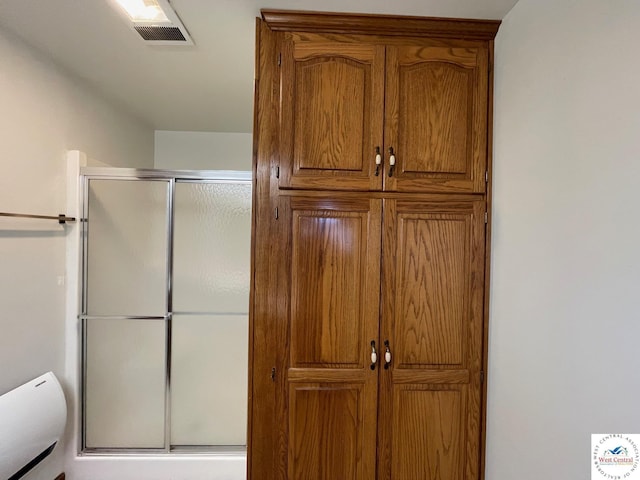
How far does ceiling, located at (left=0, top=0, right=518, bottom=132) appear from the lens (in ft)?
4.26

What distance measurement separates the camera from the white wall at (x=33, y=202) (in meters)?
1.62

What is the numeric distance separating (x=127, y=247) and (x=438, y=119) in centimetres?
197

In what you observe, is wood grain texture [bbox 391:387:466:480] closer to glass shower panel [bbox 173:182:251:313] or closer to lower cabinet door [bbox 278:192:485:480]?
lower cabinet door [bbox 278:192:485:480]

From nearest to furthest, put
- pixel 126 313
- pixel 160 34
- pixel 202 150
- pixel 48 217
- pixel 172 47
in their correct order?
pixel 160 34 < pixel 172 47 < pixel 48 217 < pixel 126 313 < pixel 202 150

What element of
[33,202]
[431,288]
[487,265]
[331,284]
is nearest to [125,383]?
[33,202]

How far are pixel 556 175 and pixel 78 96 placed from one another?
269 centimetres

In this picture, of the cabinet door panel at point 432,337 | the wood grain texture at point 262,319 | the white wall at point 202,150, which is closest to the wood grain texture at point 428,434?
the cabinet door panel at point 432,337

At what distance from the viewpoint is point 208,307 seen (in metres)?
2.13

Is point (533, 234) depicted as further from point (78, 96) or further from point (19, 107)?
point (78, 96)

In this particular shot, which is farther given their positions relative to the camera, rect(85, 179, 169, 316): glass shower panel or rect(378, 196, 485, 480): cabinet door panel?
rect(85, 179, 169, 316): glass shower panel

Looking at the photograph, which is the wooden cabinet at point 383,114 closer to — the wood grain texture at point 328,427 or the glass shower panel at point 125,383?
the wood grain texture at point 328,427

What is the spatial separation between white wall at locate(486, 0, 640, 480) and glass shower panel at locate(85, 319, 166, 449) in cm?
191

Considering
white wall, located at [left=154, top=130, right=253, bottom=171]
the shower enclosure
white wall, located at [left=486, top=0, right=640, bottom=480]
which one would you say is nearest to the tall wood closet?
white wall, located at [left=486, top=0, right=640, bottom=480]

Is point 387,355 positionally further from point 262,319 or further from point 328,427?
point 262,319
